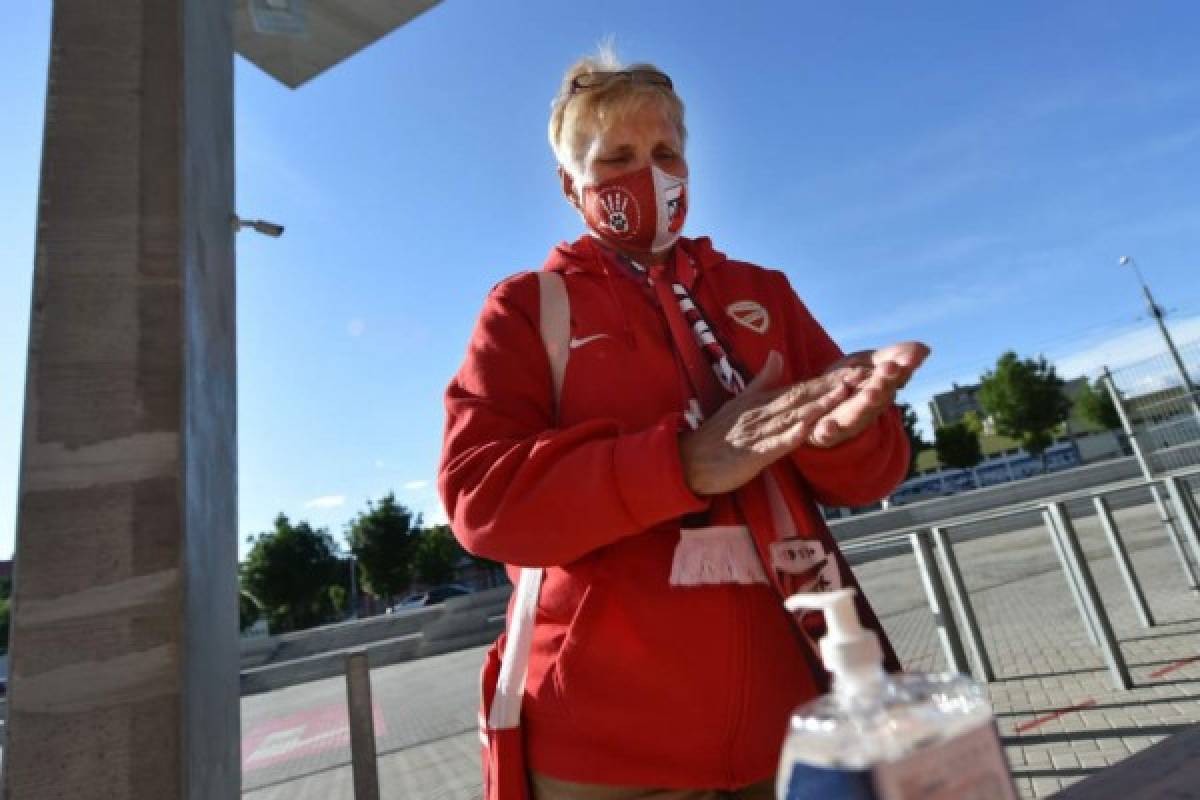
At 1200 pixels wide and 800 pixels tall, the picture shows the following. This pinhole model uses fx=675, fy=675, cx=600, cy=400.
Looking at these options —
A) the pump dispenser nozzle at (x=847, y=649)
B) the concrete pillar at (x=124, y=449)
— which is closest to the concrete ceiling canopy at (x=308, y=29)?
the concrete pillar at (x=124, y=449)

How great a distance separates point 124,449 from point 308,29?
277 centimetres

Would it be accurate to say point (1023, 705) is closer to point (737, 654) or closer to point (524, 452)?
point (737, 654)

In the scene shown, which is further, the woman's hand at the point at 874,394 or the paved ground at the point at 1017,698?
the paved ground at the point at 1017,698

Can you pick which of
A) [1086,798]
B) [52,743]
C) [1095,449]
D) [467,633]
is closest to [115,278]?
[52,743]

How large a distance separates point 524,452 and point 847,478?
0.61 meters

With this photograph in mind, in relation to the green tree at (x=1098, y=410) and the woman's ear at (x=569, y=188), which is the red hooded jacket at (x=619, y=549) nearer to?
the woman's ear at (x=569, y=188)

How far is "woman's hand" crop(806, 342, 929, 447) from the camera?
0.85 m

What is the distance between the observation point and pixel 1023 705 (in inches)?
181

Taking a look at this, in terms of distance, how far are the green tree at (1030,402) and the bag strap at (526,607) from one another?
159ft

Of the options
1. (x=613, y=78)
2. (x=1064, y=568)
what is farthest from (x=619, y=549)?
(x=1064, y=568)

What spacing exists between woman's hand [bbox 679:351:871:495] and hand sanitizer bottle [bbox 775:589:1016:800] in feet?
0.88

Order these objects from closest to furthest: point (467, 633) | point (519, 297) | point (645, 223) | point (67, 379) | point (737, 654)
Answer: point (737, 654) < point (519, 297) < point (645, 223) < point (67, 379) < point (467, 633)

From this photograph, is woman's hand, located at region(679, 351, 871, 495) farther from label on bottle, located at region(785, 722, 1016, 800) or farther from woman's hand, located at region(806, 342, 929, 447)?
label on bottle, located at region(785, 722, 1016, 800)

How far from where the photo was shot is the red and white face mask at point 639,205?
1478 mm
